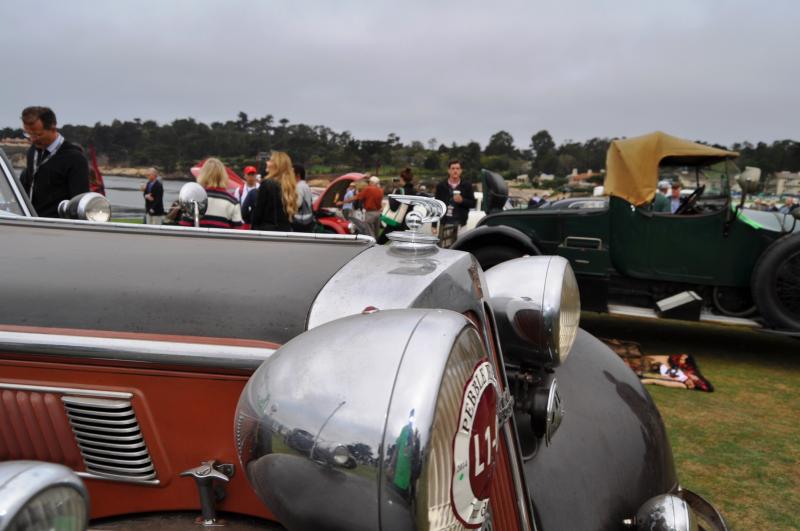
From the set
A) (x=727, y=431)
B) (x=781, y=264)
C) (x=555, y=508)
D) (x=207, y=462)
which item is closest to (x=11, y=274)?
(x=207, y=462)

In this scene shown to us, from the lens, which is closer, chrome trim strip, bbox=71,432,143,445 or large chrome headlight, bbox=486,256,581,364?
chrome trim strip, bbox=71,432,143,445

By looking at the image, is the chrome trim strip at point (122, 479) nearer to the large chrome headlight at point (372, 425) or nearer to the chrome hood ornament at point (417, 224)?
the large chrome headlight at point (372, 425)

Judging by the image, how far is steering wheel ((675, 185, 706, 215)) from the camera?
21.5ft

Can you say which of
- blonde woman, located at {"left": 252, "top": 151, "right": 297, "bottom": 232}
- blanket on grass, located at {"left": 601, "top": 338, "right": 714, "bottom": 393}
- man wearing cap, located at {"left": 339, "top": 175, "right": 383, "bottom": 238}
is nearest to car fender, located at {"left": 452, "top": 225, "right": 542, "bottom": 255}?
blanket on grass, located at {"left": 601, "top": 338, "right": 714, "bottom": 393}

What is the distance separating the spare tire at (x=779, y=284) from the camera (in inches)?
220

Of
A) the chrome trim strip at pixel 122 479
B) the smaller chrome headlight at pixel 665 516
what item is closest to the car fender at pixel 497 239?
the smaller chrome headlight at pixel 665 516

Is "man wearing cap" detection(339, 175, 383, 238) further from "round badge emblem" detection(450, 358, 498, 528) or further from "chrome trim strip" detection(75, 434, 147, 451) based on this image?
"round badge emblem" detection(450, 358, 498, 528)

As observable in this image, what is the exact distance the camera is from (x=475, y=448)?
85 cm

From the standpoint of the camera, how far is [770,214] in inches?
247

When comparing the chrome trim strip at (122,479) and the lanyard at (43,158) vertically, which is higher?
the lanyard at (43,158)

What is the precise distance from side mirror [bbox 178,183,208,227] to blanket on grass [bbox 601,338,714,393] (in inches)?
139

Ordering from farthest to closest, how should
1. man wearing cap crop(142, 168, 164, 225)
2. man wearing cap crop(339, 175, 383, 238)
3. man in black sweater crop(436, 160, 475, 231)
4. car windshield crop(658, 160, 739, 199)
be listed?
man wearing cap crop(339, 175, 383, 238), man wearing cap crop(142, 168, 164, 225), man in black sweater crop(436, 160, 475, 231), car windshield crop(658, 160, 739, 199)

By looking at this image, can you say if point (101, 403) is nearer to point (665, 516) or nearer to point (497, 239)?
point (665, 516)

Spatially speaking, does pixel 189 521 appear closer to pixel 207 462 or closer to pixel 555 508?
pixel 207 462
